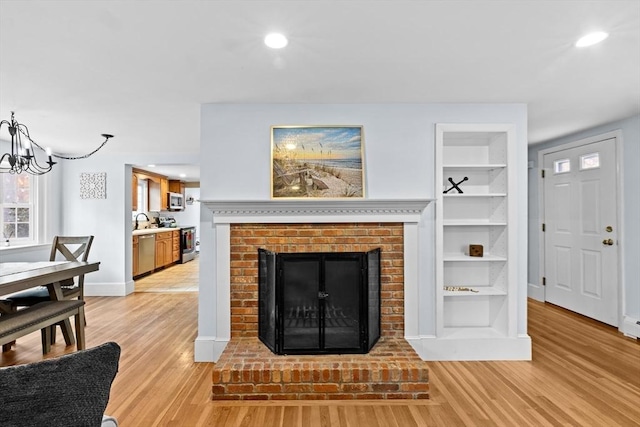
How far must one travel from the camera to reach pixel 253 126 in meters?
2.84

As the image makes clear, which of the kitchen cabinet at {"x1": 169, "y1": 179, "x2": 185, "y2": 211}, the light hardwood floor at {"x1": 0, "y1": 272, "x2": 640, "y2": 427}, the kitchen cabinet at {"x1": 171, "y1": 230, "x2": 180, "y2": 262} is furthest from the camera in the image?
the kitchen cabinet at {"x1": 169, "y1": 179, "x2": 185, "y2": 211}

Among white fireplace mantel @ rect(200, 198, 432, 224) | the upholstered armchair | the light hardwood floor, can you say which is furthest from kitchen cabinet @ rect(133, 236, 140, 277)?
the upholstered armchair

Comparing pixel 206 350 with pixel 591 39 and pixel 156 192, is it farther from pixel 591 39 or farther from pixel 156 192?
pixel 156 192

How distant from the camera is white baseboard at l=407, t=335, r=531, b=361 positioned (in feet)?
9.24

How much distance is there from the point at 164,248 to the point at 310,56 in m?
6.37

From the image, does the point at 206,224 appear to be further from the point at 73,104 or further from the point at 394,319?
the point at 394,319

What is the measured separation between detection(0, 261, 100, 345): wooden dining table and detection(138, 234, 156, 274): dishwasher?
292cm

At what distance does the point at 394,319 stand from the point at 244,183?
1681mm

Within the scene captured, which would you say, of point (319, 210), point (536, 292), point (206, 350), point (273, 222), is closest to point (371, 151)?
point (319, 210)

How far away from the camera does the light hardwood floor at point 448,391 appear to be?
6.64 ft

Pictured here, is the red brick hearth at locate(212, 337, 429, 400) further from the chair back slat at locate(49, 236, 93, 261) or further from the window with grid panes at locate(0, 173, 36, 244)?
the window with grid panes at locate(0, 173, 36, 244)

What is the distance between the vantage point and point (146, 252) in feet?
20.9

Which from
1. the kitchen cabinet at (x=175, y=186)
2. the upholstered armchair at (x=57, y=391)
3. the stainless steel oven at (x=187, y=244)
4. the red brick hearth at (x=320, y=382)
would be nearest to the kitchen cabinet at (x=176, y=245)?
the stainless steel oven at (x=187, y=244)

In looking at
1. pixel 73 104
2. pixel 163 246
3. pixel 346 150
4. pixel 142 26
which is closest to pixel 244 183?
pixel 346 150
